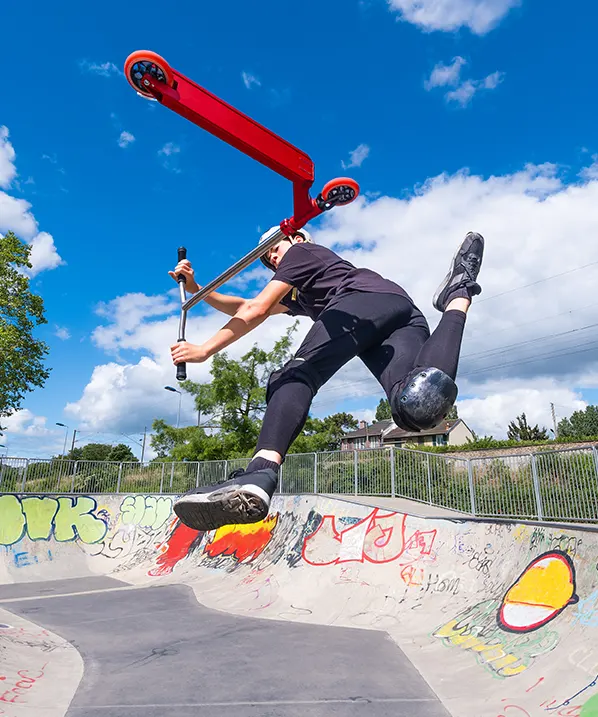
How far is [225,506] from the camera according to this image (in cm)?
261

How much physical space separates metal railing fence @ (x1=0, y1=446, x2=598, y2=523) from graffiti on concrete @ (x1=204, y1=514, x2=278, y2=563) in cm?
322

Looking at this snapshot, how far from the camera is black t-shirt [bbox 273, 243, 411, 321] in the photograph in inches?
123

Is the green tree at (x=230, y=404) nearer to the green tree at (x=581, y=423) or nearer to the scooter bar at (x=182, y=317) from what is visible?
the scooter bar at (x=182, y=317)

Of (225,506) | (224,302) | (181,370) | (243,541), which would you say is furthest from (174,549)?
(225,506)

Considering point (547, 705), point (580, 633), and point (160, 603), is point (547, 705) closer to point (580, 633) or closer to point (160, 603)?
point (580, 633)

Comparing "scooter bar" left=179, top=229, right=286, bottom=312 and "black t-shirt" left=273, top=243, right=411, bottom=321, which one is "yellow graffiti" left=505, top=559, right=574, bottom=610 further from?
"scooter bar" left=179, top=229, right=286, bottom=312

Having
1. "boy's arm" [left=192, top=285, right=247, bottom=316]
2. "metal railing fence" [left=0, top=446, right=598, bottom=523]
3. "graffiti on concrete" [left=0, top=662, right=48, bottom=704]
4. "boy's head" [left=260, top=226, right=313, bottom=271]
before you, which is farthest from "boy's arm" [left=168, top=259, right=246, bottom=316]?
"metal railing fence" [left=0, top=446, right=598, bottom=523]

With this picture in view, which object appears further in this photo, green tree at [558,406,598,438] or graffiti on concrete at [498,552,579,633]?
green tree at [558,406,598,438]

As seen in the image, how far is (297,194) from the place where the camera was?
3.22 metres

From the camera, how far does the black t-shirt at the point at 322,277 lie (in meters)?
3.13

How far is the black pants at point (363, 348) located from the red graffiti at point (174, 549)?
1471 centimetres

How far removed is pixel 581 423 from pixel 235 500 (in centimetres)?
6435

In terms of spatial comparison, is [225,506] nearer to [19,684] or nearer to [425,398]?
[425,398]

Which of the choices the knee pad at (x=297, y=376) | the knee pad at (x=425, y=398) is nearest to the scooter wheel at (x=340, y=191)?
the knee pad at (x=297, y=376)
